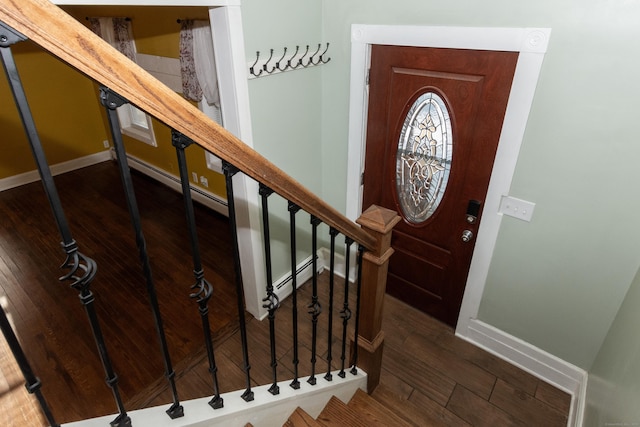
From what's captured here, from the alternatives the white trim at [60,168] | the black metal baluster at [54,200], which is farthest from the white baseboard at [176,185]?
the black metal baluster at [54,200]

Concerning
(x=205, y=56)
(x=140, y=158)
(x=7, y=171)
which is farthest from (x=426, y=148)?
(x=7, y=171)

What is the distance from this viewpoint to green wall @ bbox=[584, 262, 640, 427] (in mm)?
1442

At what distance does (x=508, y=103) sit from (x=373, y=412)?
1826mm

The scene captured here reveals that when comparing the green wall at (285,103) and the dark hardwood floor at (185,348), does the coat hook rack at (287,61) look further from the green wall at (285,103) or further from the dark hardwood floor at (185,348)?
the dark hardwood floor at (185,348)

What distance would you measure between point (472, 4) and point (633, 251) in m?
1.55

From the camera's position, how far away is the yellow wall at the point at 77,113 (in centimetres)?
406

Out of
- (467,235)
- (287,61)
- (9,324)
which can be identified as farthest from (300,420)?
(287,61)

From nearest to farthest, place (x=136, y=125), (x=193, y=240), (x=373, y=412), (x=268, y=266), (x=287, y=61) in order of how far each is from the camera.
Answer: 1. (x=193, y=240)
2. (x=268, y=266)
3. (x=373, y=412)
4. (x=287, y=61)
5. (x=136, y=125)

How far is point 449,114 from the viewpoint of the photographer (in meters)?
2.34

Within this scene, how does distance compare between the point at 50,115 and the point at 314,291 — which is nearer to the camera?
the point at 314,291

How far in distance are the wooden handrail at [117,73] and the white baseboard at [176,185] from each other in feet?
10.6

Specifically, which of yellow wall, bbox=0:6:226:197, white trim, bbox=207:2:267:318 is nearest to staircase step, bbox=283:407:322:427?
white trim, bbox=207:2:267:318

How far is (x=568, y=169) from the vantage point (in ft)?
6.62

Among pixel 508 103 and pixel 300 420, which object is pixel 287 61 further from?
pixel 300 420
